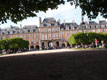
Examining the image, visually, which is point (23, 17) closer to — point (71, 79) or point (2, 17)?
point (2, 17)

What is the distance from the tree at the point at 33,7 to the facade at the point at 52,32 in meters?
58.3

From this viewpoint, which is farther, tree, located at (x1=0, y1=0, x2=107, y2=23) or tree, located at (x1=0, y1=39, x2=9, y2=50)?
tree, located at (x1=0, y1=39, x2=9, y2=50)

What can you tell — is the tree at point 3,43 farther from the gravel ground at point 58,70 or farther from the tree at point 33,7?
the gravel ground at point 58,70

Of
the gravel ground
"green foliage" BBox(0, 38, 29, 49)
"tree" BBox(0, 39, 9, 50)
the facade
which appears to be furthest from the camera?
the facade

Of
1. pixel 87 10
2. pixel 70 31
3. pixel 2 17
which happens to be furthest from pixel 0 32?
pixel 87 10

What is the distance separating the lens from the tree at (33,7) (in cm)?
1261

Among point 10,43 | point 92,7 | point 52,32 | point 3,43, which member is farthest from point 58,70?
point 52,32

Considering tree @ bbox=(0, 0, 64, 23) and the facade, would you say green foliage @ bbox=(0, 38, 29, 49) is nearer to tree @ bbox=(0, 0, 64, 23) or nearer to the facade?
the facade

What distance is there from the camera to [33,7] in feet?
47.8

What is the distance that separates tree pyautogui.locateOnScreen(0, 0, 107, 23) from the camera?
12.6 metres

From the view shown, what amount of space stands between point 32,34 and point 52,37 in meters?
13.7

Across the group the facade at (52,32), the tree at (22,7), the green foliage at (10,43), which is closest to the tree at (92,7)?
the tree at (22,7)

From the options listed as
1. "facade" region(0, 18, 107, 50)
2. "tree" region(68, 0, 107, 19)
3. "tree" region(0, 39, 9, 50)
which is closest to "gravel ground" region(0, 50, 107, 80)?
"tree" region(68, 0, 107, 19)

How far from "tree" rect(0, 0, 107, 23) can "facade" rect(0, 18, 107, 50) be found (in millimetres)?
58318
